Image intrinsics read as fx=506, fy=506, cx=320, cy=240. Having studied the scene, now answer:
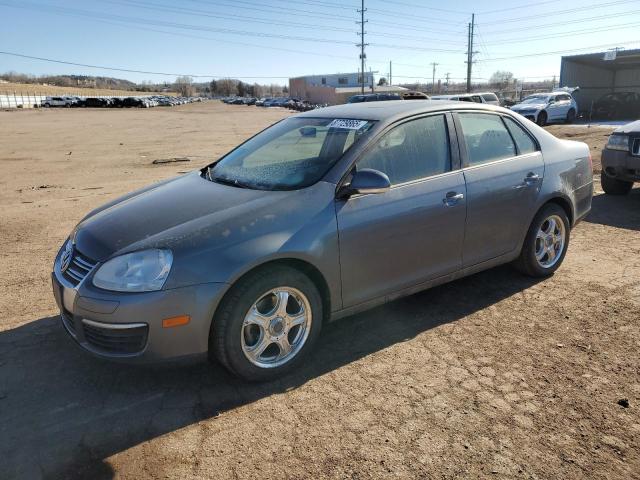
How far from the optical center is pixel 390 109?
391 cm

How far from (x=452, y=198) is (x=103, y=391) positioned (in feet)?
8.98

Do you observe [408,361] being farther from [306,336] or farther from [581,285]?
[581,285]

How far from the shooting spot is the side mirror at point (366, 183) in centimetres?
326

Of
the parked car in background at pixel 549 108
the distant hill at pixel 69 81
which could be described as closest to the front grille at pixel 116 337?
the parked car in background at pixel 549 108

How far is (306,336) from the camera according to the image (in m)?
3.28

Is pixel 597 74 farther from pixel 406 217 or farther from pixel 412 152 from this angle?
pixel 406 217

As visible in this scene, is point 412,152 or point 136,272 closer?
point 136,272

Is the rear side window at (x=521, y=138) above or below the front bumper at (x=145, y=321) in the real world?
above

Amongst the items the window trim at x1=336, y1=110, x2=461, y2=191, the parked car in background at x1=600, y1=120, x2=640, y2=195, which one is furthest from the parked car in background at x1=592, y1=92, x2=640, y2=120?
the window trim at x1=336, y1=110, x2=461, y2=191

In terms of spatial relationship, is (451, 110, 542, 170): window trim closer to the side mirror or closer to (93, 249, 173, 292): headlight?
the side mirror

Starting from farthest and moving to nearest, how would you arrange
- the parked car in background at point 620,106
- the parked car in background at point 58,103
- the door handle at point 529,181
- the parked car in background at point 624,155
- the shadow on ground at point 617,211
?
the parked car in background at point 58,103 → the parked car in background at point 620,106 → the parked car in background at point 624,155 → the shadow on ground at point 617,211 → the door handle at point 529,181

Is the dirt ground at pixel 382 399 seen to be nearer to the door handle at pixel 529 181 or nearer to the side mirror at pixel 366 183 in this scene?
the door handle at pixel 529 181

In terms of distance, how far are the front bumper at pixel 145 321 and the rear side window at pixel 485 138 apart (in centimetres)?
240

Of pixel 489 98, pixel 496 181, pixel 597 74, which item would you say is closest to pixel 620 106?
pixel 597 74
